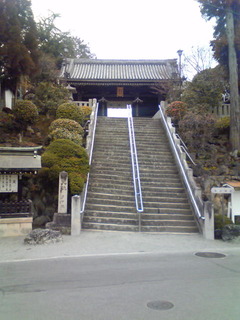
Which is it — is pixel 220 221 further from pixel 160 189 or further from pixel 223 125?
pixel 223 125

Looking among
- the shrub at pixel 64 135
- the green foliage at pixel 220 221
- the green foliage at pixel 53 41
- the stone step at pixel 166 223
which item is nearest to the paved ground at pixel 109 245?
the stone step at pixel 166 223

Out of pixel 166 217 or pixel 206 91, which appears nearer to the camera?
pixel 166 217

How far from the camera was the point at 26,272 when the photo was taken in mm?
6828

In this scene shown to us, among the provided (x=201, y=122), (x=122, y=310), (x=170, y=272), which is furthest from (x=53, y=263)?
(x=201, y=122)

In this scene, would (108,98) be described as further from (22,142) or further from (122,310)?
(122,310)

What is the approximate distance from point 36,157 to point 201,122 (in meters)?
8.96

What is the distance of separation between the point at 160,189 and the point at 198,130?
4.63 m

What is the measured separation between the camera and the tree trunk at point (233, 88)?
54.7 ft

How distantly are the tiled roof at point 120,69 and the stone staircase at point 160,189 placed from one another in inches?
393

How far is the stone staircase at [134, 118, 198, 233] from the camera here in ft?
38.2

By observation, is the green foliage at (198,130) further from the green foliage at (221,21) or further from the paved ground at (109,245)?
the paved ground at (109,245)

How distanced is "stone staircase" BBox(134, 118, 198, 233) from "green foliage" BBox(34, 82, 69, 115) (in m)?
5.71

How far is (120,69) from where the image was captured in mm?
30312

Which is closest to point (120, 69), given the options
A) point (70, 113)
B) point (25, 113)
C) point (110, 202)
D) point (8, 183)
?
point (70, 113)
